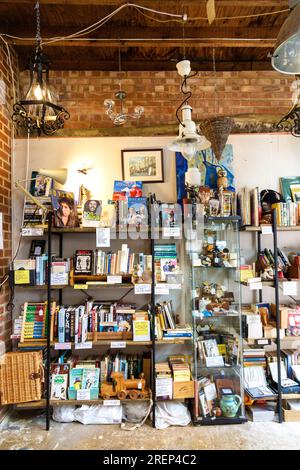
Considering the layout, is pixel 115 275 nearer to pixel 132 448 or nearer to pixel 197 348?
pixel 197 348

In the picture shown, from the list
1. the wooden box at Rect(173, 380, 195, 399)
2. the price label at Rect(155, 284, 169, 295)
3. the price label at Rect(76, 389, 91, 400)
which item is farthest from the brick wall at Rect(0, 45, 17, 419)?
the wooden box at Rect(173, 380, 195, 399)

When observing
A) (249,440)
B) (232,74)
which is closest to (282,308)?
(249,440)

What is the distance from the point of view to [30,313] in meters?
2.73

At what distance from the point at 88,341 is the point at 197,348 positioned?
966mm

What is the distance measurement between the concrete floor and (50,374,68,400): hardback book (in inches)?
9.4

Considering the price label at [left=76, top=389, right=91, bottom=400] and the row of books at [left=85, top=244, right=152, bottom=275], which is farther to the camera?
the row of books at [left=85, top=244, right=152, bottom=275]

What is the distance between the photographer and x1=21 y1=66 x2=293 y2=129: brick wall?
3.24 metres

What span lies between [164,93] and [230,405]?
3059 millimetres

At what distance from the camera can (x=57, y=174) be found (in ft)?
9.11

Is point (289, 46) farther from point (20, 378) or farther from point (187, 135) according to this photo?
point (20, 378)

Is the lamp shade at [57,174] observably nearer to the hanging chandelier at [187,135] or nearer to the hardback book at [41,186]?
the hardback book at [41,186]

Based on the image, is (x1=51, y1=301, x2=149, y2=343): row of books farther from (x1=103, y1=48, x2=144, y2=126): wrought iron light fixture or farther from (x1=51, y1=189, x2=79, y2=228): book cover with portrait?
(x1=103, y1=48, x2=144, y2=126): wrought iron light fixture

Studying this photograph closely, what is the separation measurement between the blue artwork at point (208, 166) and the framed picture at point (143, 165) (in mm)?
190

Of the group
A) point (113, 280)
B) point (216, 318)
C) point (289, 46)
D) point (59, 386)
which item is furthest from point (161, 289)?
point (289, 46)
